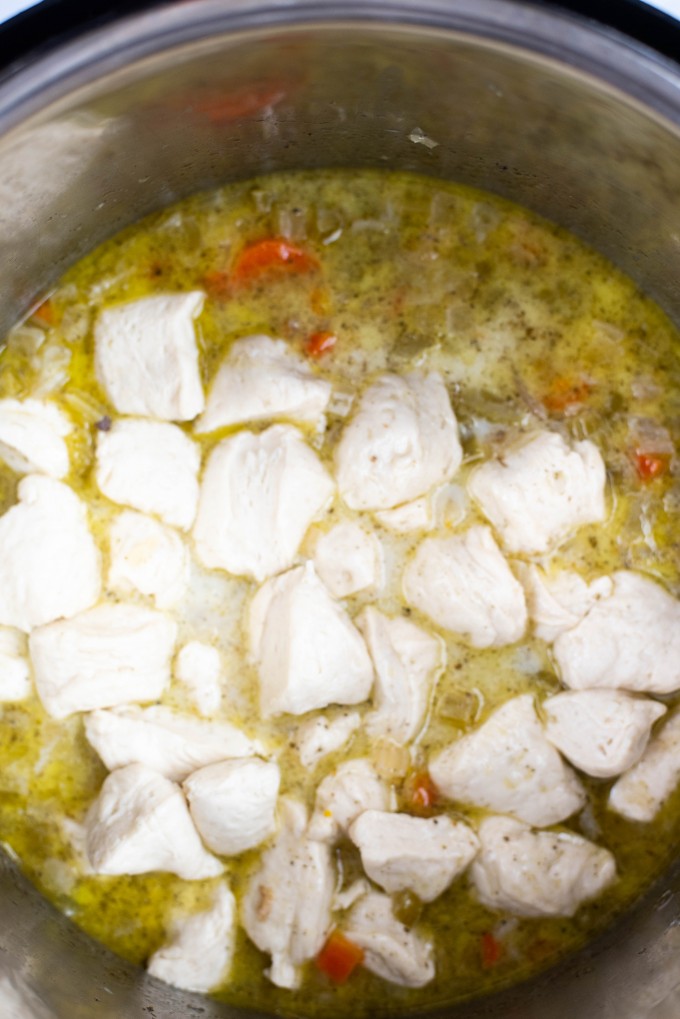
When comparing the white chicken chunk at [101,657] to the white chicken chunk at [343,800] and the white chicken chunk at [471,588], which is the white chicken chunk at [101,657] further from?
the white chicken chunk at [471,588]

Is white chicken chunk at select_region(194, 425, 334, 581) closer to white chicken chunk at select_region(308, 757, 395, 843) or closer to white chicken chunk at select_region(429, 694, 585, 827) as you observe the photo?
white chicken chunk at select_region(308, 757, 395, 843)

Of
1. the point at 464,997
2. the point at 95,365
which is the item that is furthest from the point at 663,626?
the point at 95,365

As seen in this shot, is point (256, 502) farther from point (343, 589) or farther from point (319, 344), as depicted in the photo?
point (319, 344)

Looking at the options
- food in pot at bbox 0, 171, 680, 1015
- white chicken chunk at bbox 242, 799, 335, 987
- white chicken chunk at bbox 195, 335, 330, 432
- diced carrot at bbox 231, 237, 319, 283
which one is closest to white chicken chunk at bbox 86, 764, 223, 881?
food in pot at bbox 0, 171, 680, 1015

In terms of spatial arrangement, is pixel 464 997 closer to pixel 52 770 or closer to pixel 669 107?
pixel 52 770

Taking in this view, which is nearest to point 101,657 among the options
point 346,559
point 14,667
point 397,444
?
point 14,667

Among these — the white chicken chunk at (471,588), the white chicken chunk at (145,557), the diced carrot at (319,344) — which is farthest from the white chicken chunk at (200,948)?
→ the diced carrot at (319,344)
